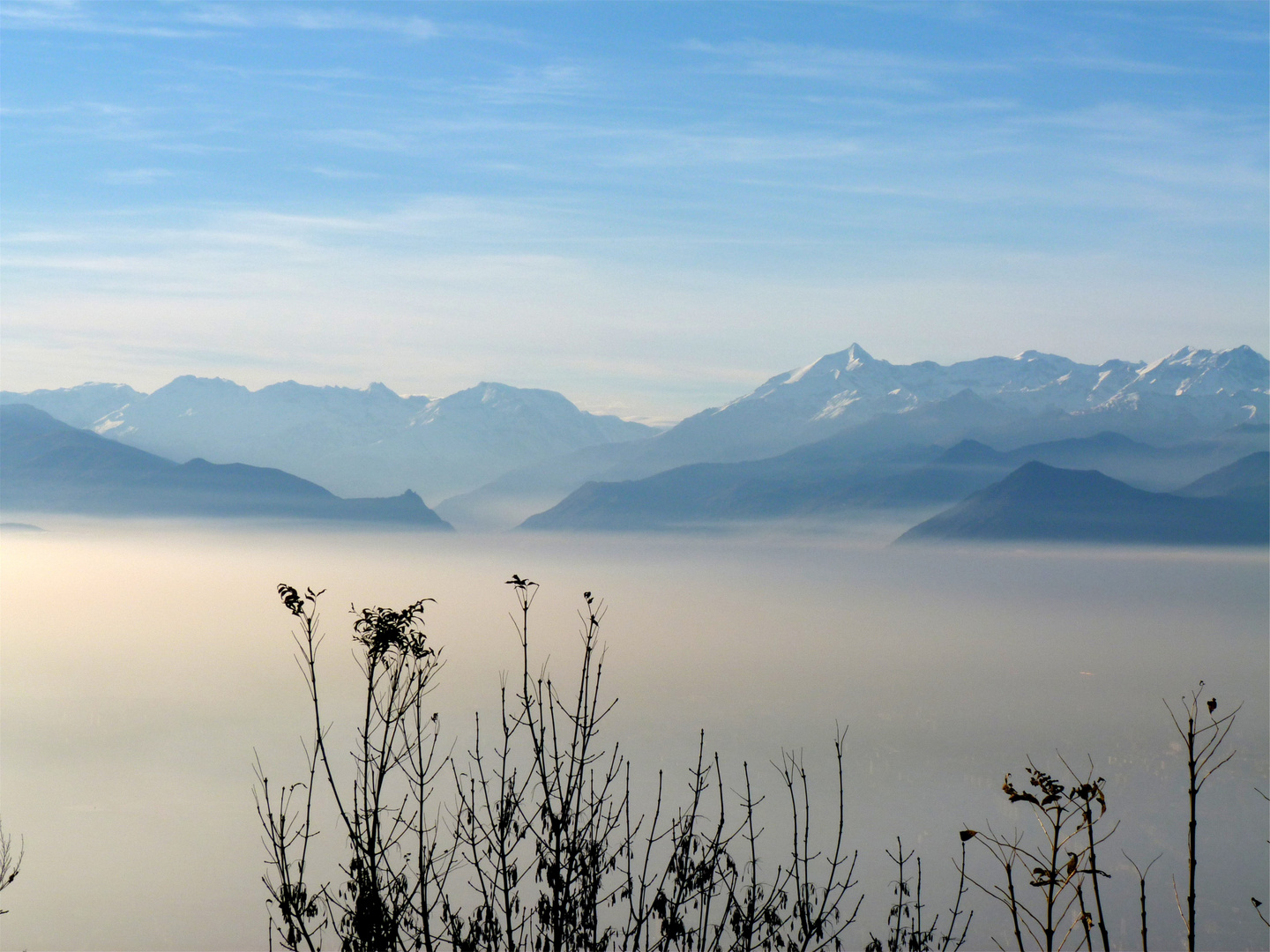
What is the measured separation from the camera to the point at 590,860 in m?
9.47

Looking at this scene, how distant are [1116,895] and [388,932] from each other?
11222cm

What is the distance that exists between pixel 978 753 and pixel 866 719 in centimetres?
3700

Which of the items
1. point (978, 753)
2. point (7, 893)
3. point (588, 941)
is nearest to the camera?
point (588, 941)

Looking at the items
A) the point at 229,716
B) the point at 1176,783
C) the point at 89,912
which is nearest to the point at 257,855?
the point at 89,912

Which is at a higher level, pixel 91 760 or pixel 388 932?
pixel 388 932

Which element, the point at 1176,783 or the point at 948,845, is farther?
the point at 1176,783

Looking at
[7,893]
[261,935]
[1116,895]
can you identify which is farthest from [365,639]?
[1116,895]

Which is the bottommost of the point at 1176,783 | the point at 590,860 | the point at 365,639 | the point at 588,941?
the point at 1176,783

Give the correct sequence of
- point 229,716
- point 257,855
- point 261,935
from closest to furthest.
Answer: point 261,935
point 257,855
point 229,716

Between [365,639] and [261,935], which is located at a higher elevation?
[365,639]

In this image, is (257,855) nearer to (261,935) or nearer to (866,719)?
(261,935)

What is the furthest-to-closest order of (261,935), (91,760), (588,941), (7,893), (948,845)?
1. (91,760)
2. (948,845)
3. (7,893)
4. (261,935)
5. (588,941)

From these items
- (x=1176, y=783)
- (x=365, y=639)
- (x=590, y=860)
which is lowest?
(x=1176, y=783)

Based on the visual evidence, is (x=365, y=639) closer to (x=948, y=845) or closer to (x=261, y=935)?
(x=261, y=935)
